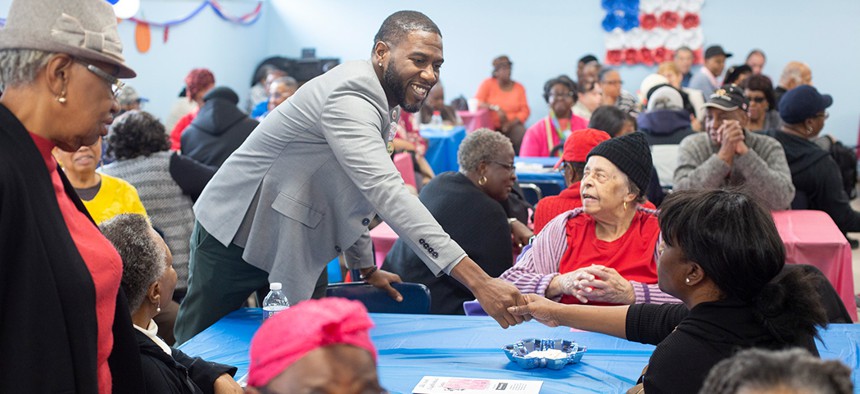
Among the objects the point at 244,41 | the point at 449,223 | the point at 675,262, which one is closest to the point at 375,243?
the point at 449,223

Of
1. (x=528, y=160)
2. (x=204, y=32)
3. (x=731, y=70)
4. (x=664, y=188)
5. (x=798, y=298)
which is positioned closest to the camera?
(x=798, y=298)

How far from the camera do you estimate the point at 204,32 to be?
35.8 feet

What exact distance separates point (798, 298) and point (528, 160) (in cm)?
484

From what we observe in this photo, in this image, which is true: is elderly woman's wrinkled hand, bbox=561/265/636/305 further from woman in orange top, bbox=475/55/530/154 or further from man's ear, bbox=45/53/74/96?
woman in orange top, bbox=475/55/530/154

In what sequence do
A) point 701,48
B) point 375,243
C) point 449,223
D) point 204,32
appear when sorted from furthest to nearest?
point 701,48 < point 204,32 < point 375,243 < point 449,223

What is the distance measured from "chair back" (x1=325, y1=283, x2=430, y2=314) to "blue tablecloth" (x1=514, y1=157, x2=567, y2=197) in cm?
280

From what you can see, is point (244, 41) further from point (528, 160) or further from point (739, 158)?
point (739, 158)

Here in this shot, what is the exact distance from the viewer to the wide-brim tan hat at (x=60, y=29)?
4.94 ft

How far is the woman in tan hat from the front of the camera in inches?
56.6

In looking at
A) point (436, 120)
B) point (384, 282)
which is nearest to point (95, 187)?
point (384, 282)

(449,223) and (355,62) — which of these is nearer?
(355,62)

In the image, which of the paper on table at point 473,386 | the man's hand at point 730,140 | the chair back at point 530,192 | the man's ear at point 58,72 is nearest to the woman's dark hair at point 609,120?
the man's hand at point 730,140

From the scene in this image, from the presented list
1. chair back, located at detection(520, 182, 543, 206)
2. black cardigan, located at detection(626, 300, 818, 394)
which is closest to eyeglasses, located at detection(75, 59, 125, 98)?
black cardigan, located at detection(626, 300, 818, 394)

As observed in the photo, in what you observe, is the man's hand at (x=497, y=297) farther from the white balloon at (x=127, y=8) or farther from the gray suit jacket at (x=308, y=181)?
the white balloon at (x=127, y=8)
